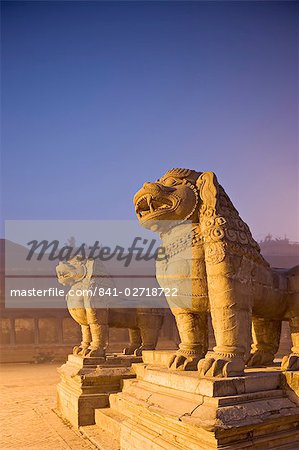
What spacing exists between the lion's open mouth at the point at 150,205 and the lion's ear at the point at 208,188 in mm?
384

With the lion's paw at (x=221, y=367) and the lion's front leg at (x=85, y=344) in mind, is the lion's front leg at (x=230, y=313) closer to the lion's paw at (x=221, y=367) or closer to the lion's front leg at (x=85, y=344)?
the lion's paw at (x=221, y=367)

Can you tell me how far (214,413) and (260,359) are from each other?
201 centimetres

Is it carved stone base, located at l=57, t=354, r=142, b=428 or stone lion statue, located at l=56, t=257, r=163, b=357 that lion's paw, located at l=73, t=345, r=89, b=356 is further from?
carved stone base, located at l=57, t=354, r=142, b=428

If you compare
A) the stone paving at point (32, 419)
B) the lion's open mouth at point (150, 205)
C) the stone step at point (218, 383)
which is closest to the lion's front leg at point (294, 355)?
the stone step at point (218, 383)

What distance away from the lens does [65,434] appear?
6234 millimetres

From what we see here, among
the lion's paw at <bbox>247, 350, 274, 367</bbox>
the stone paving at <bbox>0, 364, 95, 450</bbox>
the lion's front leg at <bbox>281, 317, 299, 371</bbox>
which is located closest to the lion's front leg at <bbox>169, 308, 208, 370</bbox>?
the lion's paw at <bbox>247, 350, 274, 367</bbox>

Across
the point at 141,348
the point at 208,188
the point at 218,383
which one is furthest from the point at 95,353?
the point at 208,188

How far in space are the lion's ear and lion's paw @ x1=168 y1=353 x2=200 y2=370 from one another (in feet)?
5.72

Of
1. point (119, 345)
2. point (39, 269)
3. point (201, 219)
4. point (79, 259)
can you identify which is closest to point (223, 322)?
point (201, 219)

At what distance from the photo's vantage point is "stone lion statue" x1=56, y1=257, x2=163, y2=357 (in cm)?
713

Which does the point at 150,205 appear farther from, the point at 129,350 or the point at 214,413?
the point at 129,350

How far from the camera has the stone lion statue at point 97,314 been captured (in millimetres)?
7133

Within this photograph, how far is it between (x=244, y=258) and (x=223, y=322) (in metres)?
0.71

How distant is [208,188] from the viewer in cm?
465
